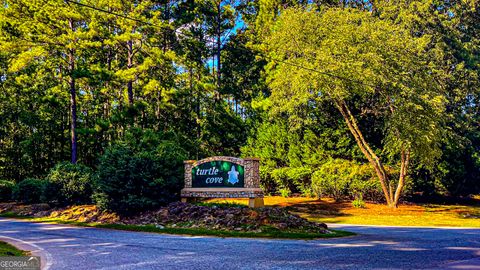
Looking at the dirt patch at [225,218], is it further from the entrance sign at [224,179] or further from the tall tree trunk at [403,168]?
the tall tree trunk at [403,168]

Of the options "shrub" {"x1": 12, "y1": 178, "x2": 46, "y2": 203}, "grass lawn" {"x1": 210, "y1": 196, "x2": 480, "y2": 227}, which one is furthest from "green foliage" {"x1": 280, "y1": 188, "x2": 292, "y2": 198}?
"shrub" {"x1": 12, "y1": 178, "x2": 46, "y2": 203}

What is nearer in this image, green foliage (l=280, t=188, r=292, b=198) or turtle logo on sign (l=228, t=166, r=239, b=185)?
turtle logo on sign (l=228, t=166, r=239, b=185)

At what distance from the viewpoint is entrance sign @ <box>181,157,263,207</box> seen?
16.8 m

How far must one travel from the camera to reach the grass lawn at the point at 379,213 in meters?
20.4

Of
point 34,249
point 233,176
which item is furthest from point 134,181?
point 34,249

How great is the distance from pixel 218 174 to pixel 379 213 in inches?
437

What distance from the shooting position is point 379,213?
23.8 meters

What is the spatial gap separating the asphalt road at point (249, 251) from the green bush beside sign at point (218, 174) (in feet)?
13.9

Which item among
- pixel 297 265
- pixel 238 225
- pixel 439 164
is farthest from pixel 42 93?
pixel 297 265

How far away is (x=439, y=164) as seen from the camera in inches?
1107

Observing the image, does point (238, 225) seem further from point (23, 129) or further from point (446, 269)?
point (23, 129)

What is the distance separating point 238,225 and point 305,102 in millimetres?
11305

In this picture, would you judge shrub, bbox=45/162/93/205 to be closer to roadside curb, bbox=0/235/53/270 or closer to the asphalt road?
the asphalt road

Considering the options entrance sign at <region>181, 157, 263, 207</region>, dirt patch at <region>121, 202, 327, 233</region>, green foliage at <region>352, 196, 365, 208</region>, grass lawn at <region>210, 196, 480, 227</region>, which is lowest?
grass lawn at <region>210, 196, 480, 227</region>
